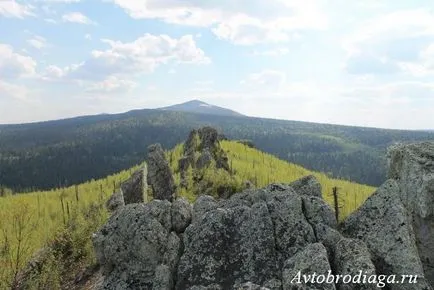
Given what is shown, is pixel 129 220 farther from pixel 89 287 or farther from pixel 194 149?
pixel 194 149

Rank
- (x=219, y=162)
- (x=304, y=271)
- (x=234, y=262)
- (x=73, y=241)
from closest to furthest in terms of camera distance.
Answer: (x=304, y=271) < (x=234, y=262) < (x=73, y=241) < (x=219, y=162)

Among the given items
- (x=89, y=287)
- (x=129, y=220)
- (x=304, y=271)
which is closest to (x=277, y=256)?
(x=304, y=271)

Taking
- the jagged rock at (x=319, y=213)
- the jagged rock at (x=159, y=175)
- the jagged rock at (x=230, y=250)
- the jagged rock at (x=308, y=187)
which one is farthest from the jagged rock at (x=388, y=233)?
the jagged rock at (x=159, y=175)

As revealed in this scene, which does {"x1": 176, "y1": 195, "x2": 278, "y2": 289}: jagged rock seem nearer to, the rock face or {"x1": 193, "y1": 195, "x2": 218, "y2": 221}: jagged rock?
the rock face

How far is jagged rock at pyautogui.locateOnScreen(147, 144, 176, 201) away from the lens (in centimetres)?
3675

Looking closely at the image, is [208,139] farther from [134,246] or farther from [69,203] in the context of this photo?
[134,246]

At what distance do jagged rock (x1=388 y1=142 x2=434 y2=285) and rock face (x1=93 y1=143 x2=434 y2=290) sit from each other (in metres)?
0.04

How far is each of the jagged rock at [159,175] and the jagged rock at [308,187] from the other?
20.2 metres

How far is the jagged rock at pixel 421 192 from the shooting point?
1493cm

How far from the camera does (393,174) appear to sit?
1716cm

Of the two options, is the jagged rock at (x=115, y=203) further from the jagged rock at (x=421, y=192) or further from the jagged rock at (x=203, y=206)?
the jagged rock at (x=421, y=192)

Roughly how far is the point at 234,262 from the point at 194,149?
4979cm

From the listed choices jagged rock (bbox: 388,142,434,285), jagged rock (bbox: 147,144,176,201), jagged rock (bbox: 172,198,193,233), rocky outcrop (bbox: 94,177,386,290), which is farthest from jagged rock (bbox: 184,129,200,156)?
Answer: jagged rock (bbox: 388,142,434,285)

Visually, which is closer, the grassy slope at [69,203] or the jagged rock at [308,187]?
the jagged rock at [308,187]
